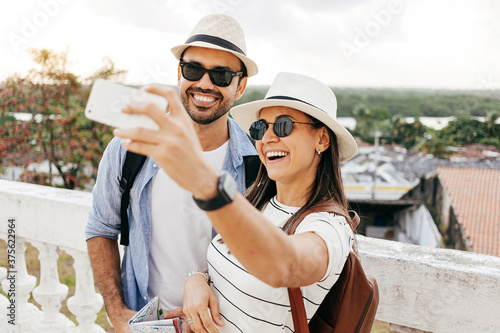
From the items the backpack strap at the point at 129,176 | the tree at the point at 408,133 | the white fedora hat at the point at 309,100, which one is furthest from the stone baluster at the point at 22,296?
the tree at the point at 408,133

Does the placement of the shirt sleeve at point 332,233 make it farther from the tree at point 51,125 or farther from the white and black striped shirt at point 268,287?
the tree at point 51,125

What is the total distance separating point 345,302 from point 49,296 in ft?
6.33

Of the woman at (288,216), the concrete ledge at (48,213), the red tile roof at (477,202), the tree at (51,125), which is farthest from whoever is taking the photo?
the red tile roof at (477,202)

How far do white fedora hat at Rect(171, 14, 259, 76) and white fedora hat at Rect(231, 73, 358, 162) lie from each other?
44 centimetres

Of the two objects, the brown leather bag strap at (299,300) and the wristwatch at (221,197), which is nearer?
the wristwatch at (221,197)

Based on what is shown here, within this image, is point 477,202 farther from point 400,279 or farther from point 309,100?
point 309,100

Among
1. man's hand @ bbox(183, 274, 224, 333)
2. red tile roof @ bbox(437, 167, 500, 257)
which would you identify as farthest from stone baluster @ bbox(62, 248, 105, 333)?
red tile roof @ bbox(437, 167, 500, 257)

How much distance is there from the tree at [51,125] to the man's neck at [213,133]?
10193 mm

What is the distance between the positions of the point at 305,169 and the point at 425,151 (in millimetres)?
54092

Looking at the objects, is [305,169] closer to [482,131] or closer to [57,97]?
[57,97]

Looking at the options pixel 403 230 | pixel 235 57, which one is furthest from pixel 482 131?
pixel 235 57

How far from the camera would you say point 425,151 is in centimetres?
5141

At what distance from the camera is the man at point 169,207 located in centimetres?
191

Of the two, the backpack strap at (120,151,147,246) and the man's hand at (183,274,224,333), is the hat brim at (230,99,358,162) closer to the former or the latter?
the backpack strap at (120,151,147,246)
